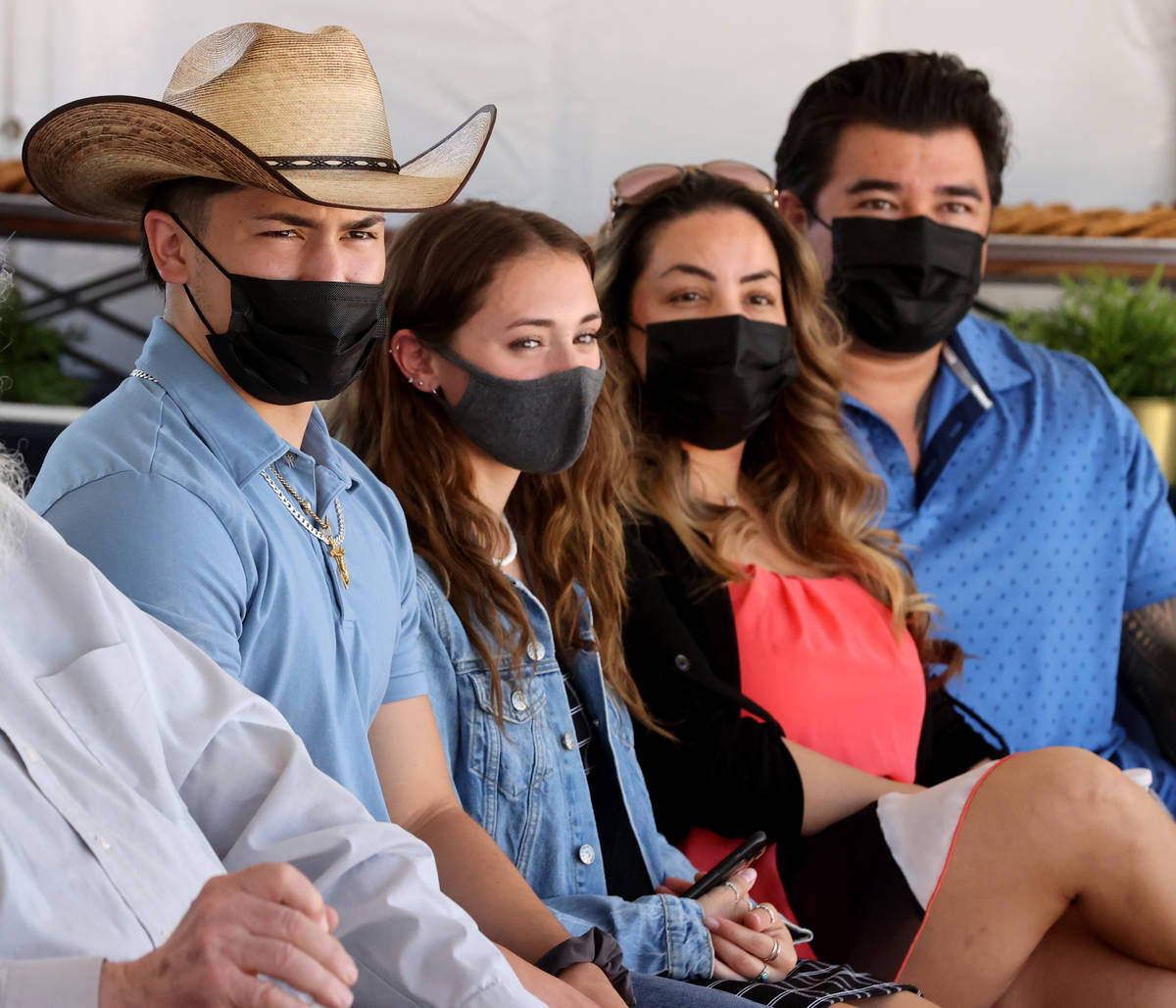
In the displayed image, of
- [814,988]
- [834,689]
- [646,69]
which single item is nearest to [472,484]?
[834,689]

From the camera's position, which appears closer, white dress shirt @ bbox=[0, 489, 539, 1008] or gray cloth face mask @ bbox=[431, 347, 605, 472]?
white dress shirt @ bbox=[0, 489, 539, 1008]

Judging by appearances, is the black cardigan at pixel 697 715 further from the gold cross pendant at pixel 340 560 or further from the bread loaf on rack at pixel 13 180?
the bread loaf on rack at pixel 13 180

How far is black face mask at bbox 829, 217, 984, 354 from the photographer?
253 cm

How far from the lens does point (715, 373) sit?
217cm

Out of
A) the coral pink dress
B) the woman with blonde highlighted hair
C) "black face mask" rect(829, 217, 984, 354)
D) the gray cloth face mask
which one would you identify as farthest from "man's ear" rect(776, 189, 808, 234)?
the gray cloth face mask

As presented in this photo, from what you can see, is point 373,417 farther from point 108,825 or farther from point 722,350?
point 108,825

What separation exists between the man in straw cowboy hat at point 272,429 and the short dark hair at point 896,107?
119 centimetres

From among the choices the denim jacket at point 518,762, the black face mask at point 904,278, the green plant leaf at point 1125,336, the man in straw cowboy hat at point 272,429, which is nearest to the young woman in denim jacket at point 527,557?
the denim jacket at point 518,762

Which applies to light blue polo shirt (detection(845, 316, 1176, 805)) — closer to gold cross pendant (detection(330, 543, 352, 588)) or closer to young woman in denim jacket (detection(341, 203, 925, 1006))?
young woman in denim jacket (detection(341, 203, 925, 1006))

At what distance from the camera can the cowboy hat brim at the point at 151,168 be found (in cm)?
141

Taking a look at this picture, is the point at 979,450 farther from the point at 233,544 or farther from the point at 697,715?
the point at 233,544

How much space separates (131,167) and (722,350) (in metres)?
0.96

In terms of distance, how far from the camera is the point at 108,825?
1.02 metres

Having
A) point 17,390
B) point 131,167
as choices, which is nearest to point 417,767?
point 131,167
